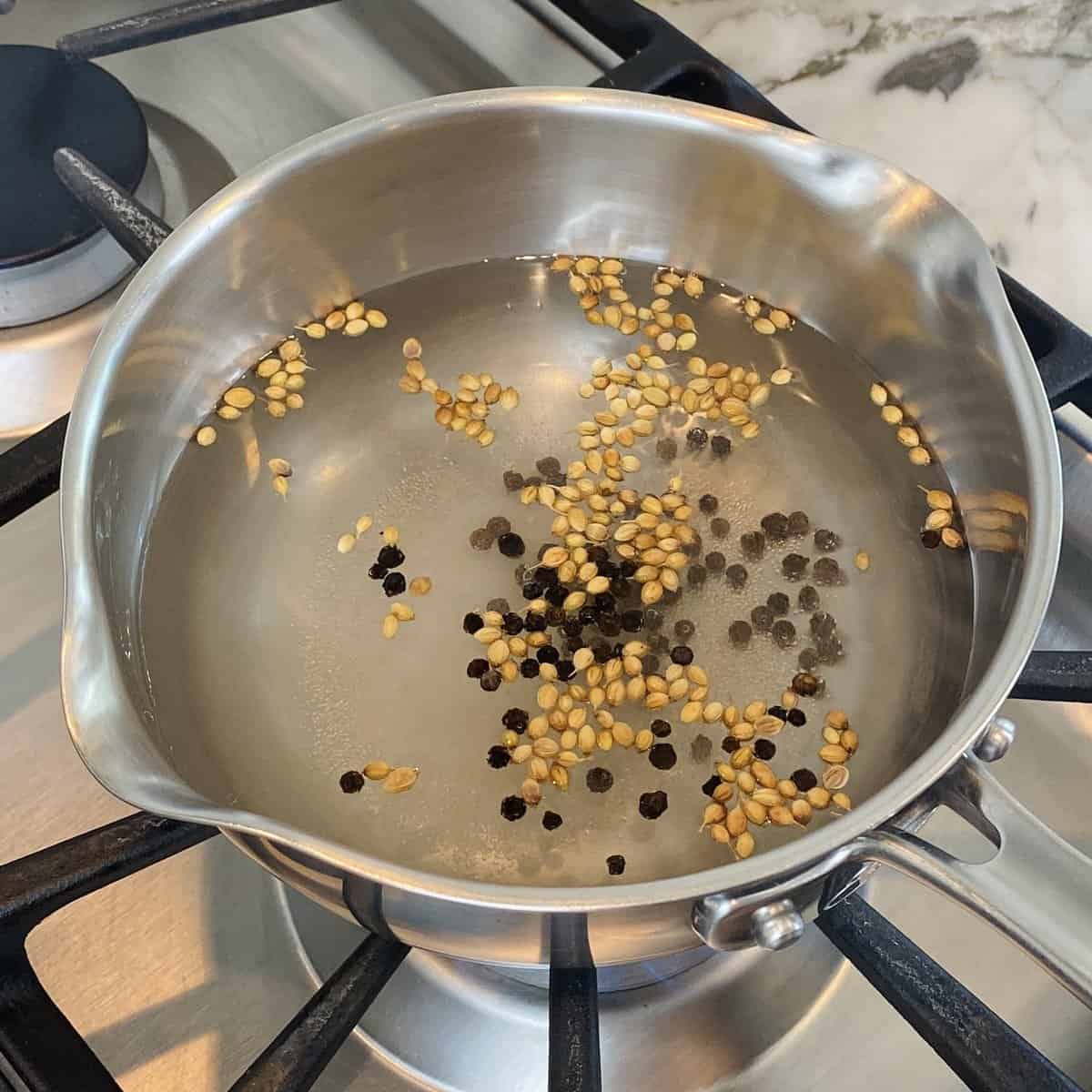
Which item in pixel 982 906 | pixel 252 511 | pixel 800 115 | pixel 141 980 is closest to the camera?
pixel 982 906

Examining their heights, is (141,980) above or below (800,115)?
below

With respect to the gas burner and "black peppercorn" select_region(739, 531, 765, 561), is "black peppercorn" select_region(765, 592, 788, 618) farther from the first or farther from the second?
the gas burner

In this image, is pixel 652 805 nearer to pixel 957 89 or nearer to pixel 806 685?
pixel 806 685

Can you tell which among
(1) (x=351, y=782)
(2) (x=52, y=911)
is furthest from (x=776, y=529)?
(2) (x=52, y=911)

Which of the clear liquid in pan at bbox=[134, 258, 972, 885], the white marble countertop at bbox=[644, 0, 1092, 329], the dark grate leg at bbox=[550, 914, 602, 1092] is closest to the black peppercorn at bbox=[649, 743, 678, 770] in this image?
the clear liquid in pan at bbox=[134, 258, 972, 885]

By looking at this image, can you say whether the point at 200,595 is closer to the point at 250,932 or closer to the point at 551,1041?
the point at 250,932

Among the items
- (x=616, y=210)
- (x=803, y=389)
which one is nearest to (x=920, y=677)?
(x=803, y=389)

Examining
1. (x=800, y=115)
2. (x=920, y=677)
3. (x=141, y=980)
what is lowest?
(x=141, y=980)
